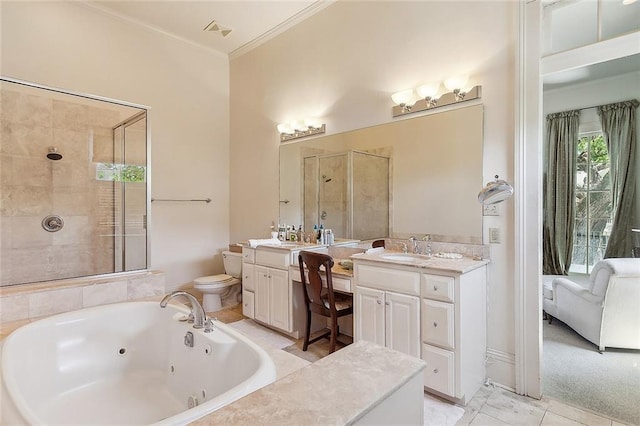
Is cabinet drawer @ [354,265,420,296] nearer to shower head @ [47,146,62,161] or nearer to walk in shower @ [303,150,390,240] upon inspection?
walk in shower @ [303,150,390,240]

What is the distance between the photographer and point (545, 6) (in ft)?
6.99

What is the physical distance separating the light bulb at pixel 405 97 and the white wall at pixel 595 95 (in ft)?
3.27

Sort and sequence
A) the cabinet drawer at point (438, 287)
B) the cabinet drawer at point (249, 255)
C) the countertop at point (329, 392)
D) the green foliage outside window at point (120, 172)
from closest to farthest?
the countertop at point (329, 392) < the cabinet drawer at point (438, 287) < the green foliage outside window at point (120, 172) < the cabinet drawer at point (249, 255)

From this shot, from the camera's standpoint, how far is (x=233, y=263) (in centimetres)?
397

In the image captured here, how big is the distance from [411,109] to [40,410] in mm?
3137

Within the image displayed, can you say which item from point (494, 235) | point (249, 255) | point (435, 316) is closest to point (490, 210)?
point (494, 235)

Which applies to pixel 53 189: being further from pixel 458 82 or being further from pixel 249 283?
pixel 458 82

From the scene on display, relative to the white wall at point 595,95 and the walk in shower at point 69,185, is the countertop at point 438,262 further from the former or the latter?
the walk in shower at point 69,185

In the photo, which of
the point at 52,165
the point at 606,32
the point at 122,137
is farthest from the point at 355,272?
the point at 52,165

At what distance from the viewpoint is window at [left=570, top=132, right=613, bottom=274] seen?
2.42 m

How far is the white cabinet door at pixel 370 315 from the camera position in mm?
2289

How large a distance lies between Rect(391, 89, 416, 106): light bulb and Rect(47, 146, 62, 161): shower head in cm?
319

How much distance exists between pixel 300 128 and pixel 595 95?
2.56 metres

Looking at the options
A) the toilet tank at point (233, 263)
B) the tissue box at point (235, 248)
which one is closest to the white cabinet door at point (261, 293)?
the toilet tank at point (233, 263)
